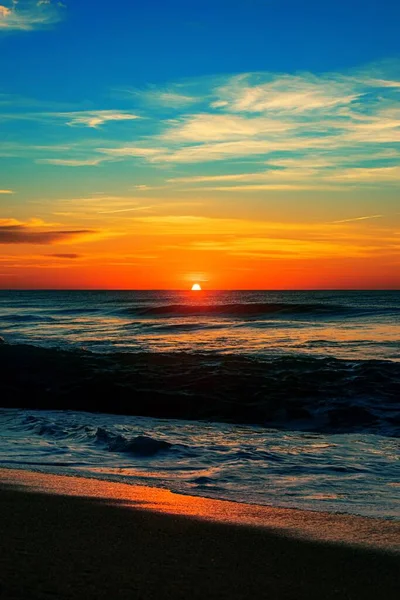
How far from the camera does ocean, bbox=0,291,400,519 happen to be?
5871 millimetres

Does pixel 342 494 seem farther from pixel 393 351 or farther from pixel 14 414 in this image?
pixel 393 351

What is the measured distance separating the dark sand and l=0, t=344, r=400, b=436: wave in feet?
17.8

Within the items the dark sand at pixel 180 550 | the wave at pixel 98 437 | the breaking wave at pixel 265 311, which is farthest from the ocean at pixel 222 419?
the breaking wave at pixel 265 311

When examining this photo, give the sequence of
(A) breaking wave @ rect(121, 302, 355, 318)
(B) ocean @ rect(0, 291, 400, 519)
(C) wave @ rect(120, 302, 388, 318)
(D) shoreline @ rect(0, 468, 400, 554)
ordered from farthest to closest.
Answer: (A) breaking wave @ rect(121, 302, 355, 318) → (C) wave @ rect(120, 302, 388, 318) → (B) ocean @ rect(0, 291, 400, 519) → (D) shoreline @ rect(0, 468, 400, 554)

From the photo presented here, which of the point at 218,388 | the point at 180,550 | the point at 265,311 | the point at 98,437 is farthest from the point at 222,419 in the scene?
the point at 265,311

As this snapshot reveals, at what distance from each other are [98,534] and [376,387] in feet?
30.2

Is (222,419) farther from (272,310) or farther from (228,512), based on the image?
(272,310)

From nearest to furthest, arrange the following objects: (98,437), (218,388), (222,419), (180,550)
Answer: (180,550), (98,437), (222,419), (218,388)

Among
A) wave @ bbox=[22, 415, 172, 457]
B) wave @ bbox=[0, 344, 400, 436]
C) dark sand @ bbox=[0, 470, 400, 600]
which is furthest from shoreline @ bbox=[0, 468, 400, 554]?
wave @ bbox=[0, 344, 400, 436]

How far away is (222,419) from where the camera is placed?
33.8 ft

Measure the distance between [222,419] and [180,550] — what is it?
22.9 feet

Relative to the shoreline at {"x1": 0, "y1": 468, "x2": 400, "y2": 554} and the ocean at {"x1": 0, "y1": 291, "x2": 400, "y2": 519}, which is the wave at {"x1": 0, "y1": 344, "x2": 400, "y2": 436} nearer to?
the ocean at {"x1": 0, "y1": 291, "x2": 400, "y2": 519}

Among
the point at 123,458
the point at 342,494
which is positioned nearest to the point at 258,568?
the point at 342,494

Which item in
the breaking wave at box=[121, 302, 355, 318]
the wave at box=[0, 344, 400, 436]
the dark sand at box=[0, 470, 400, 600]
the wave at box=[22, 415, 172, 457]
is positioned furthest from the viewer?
the breaking wave at box=[121, 302, 355, 318]
